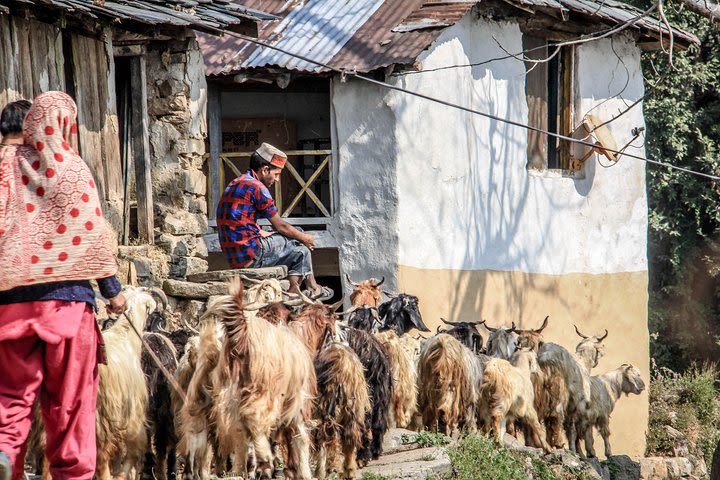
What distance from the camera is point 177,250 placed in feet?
39.8

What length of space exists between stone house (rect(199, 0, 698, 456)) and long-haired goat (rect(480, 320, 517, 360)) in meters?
2.69

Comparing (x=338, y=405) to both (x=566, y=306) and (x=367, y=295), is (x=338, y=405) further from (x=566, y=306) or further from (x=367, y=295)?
(x=566, y=306)

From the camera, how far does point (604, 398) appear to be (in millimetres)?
12562

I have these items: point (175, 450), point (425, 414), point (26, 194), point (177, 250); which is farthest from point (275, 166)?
point (26, 194)

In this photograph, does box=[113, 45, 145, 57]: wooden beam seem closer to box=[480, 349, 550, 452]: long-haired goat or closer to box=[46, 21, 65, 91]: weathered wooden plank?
box=[46, 21, 65, 91]: weathered wooden plank

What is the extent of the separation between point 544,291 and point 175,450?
9.52m

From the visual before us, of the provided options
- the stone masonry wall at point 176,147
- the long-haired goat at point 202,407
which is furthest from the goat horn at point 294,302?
the stone masonry wall at point 176,147

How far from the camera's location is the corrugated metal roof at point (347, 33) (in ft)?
47.0

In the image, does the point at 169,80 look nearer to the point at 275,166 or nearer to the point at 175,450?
the point at 275,166

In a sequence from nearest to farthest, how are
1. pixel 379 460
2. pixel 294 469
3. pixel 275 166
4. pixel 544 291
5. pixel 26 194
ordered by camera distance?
pixel 26 194 → pixel 294 469 → pixel 379 460 → pixel 275 166 → pixel 544 291

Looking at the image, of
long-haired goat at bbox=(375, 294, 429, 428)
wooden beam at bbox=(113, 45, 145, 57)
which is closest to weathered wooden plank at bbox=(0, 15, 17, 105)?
wooden beam at bbox=(113, 45, 145, 57)

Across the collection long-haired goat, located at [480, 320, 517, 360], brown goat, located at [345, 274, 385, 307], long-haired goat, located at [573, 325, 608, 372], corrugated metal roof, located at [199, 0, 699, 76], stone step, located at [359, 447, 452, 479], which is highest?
corrugated metal roof, located at [199, 0, 699, 76]

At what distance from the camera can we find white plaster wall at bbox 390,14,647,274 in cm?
1478

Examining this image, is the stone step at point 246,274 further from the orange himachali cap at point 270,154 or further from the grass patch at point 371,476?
the grass patch at point 371,476
